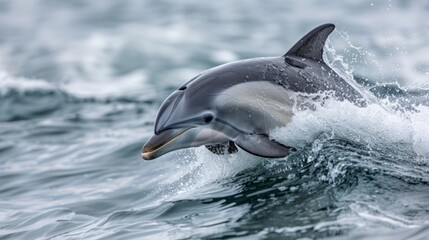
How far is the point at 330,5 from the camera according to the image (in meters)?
26.4

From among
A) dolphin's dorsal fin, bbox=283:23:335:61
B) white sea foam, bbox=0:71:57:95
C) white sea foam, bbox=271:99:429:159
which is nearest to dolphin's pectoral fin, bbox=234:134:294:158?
white sea foam, bbox=271:99:429:159

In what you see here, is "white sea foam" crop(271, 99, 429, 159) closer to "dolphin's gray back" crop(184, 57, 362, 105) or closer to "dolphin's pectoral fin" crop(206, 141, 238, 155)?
"dolphin's gray back" crop(184, 57, 362, 105)

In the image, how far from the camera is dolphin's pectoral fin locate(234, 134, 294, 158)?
7512mm

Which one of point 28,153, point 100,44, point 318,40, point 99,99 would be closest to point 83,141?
point 28,153

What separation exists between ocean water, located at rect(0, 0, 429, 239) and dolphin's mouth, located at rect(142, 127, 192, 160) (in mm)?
675

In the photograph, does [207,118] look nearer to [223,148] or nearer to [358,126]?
[223,148]

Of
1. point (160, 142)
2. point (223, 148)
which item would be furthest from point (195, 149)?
point (160, 142)

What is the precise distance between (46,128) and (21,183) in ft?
11.4

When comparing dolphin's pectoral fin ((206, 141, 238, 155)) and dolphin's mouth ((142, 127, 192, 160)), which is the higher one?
dolphin's mouth ((142, 127, 192, 160))

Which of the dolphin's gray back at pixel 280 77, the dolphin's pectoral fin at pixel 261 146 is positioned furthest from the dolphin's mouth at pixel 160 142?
the dolphin's pectoral fin at pixel 261 146

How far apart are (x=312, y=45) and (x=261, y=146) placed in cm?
158

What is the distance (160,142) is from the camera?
7559mm

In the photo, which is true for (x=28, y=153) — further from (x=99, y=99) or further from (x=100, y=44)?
(x=100, y=44)

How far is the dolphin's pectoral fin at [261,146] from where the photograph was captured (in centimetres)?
751
